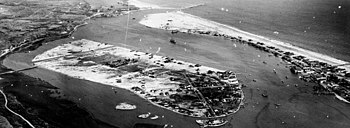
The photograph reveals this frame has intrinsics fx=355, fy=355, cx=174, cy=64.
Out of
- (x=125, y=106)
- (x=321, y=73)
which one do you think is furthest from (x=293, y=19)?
(x=125, y=106)

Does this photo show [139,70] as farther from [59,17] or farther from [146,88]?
[59,17]

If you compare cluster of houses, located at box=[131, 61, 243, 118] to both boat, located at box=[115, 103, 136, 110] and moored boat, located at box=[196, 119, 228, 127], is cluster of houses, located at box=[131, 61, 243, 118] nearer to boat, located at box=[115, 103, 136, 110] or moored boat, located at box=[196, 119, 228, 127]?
moored boat, located at box=[196, 119, 228, 127]

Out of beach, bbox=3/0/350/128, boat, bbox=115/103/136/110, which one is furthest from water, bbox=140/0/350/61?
boat, bbox=115/103/136/110

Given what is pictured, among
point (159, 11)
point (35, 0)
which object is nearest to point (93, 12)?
point (159, 11)

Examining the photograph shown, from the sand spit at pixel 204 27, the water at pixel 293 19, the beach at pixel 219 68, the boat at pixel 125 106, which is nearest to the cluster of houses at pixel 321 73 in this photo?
the beach at pixel 219 68

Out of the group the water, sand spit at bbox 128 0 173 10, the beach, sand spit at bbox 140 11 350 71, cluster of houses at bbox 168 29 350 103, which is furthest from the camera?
sand spit at bbox 128 0 173 10

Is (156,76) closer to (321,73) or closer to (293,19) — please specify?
(321,73)
